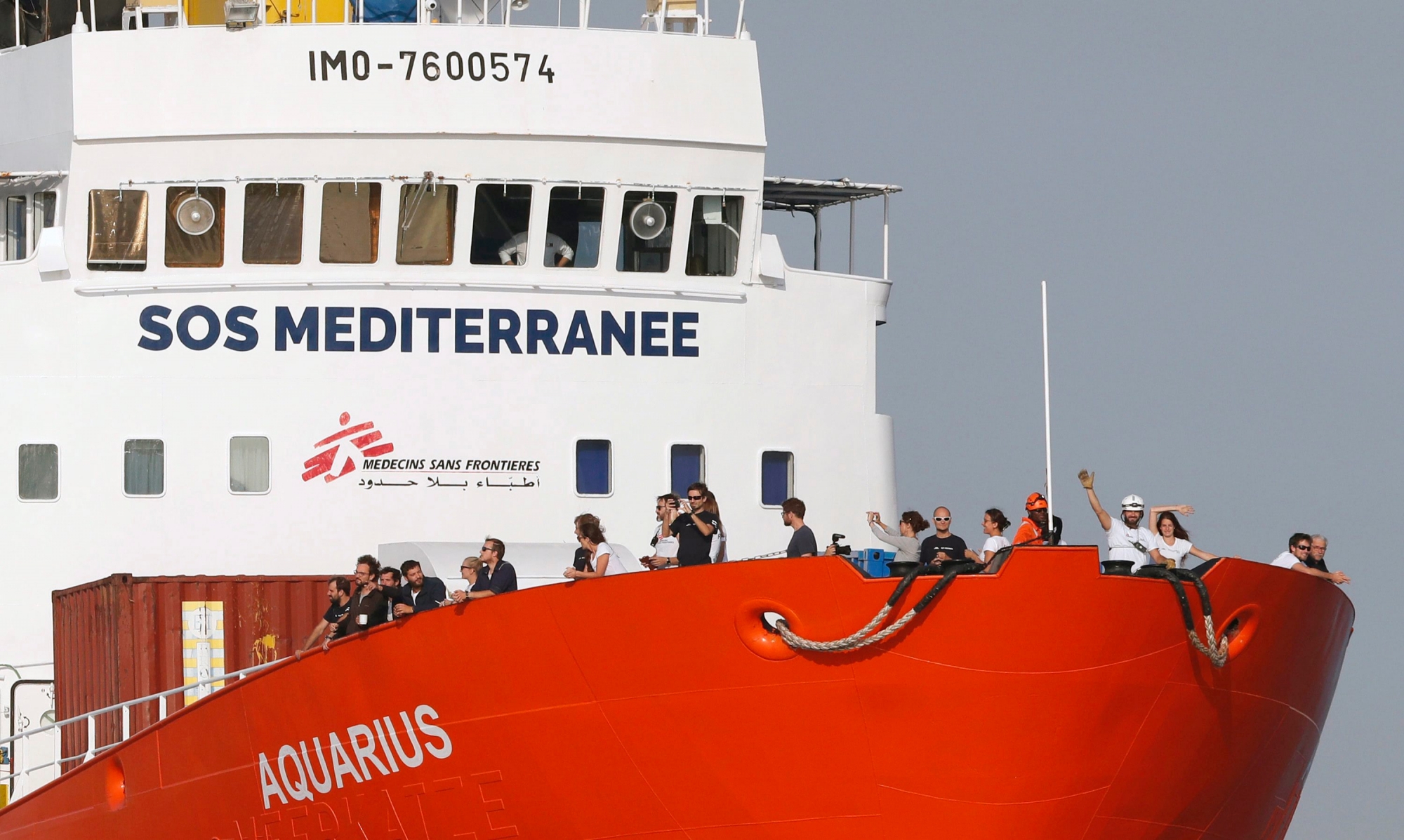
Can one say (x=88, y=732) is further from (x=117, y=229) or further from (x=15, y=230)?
(x=15, y=230)

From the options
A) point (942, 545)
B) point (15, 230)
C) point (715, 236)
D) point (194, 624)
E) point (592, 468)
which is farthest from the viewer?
point (15, 230)

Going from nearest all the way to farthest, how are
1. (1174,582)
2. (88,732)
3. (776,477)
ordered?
(1174,582)
(88,732)
(776,477)

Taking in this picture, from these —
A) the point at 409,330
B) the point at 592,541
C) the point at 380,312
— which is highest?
the point at 380,312

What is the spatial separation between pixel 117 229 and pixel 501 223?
3466 millimetres

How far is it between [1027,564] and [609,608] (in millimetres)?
2600

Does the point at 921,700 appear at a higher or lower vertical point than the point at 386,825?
higher

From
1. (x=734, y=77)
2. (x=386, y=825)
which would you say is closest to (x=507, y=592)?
(x=386, y=825)

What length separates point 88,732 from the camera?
663 inches

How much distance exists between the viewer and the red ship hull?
11969 millimetres

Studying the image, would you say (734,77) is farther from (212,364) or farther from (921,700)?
(921,700)

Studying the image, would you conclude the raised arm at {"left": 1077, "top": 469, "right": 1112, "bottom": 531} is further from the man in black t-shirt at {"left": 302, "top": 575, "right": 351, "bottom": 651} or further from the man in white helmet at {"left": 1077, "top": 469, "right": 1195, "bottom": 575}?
the man in black t-shirt at {"left": 302, "top": 575, "right": 351, "bottom": 651}

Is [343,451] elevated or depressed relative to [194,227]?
depressed

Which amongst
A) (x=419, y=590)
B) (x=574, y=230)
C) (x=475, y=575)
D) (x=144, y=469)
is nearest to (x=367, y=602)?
(x=419, y=590)

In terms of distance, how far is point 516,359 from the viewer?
17.9m
